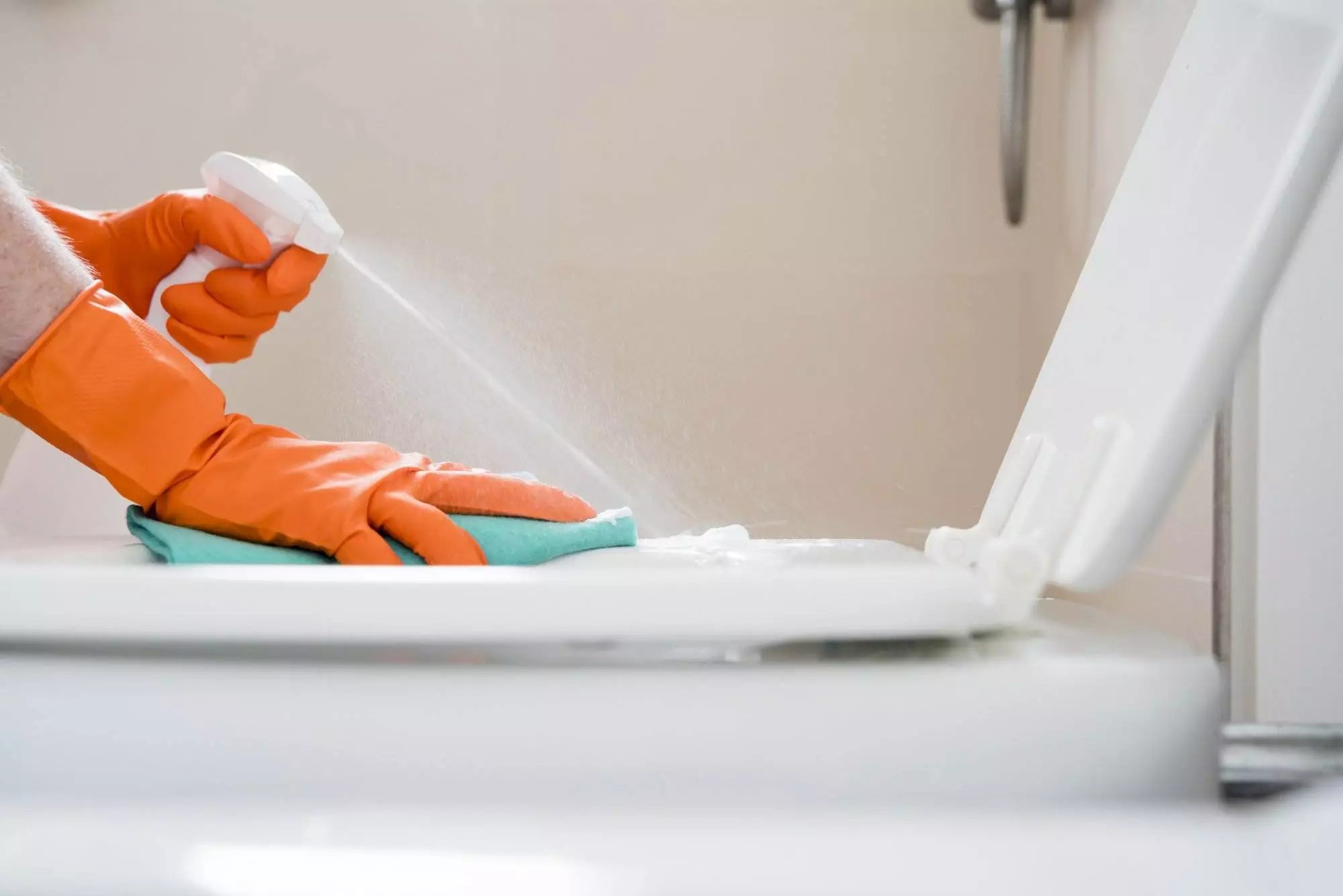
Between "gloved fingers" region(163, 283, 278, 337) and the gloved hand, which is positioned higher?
the gloved hand

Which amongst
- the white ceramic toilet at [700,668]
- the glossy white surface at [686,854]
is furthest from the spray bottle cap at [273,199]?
the glossy white surface at [686,854]

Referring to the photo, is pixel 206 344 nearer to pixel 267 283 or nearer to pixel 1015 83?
pixel 267 283

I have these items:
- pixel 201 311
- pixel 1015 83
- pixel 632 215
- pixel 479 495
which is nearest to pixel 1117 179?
pixel 1015 83

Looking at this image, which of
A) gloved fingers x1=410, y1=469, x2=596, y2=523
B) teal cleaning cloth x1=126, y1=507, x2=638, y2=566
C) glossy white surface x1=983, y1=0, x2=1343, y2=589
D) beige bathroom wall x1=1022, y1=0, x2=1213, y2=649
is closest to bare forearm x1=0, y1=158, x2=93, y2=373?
teal cleaning cloth x1=126, y1=507, x2=638, y2=566

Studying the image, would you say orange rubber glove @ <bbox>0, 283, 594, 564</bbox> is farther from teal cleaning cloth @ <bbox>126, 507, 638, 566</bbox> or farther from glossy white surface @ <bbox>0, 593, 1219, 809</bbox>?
glossy white surface @ <bbox>0, 593, 1219, 809</bbox>

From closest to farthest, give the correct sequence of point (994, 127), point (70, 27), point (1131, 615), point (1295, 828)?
point (1295, 828)
point (1131, 615)
point (994, 127)
point (70, 27)

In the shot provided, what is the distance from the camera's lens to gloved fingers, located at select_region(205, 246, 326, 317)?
75 cm

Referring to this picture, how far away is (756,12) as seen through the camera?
1.49 metres

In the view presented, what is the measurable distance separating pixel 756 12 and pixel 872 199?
1.18ft

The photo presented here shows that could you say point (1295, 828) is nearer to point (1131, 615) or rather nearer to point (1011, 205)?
point (1131, 615)

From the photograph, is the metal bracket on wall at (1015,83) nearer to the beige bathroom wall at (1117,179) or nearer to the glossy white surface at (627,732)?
the beige bathroom wall at (1117,179)

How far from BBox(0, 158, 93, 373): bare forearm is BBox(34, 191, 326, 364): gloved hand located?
0.19 meters

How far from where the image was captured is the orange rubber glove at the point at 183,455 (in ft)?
1.77

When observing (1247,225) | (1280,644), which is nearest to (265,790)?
(1247,225)
